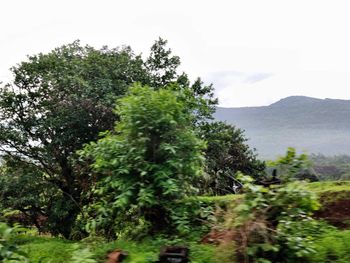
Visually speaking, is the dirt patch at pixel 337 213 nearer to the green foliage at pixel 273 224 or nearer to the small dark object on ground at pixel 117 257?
the green foliage at pixel 273 224

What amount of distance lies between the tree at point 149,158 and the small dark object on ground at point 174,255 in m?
0.80

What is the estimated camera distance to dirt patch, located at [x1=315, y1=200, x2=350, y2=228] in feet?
16.5

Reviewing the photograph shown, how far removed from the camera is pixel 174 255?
4.39 meters

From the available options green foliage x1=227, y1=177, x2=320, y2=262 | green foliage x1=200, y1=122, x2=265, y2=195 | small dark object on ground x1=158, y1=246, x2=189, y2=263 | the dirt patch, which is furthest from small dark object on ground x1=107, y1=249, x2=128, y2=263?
green foliage x1=200, y1=122, x2=265, y2=195

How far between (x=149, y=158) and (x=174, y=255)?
1577mm

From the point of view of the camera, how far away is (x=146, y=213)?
18.6 ft

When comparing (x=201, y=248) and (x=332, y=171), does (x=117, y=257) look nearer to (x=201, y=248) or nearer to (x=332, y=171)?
(x=201, y=248)

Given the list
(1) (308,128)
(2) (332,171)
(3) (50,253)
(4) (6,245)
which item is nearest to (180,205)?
(3) (50,253)

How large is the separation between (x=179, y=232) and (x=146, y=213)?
0.58 m

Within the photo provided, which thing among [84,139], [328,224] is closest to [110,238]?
[328,224]

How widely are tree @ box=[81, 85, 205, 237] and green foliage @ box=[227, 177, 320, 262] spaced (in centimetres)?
117

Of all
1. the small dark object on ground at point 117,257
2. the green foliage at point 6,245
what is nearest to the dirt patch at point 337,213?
the small dark object on ground at point 117,257

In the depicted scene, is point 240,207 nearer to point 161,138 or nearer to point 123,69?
point 161,138

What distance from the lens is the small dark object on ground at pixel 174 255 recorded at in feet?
14.4
